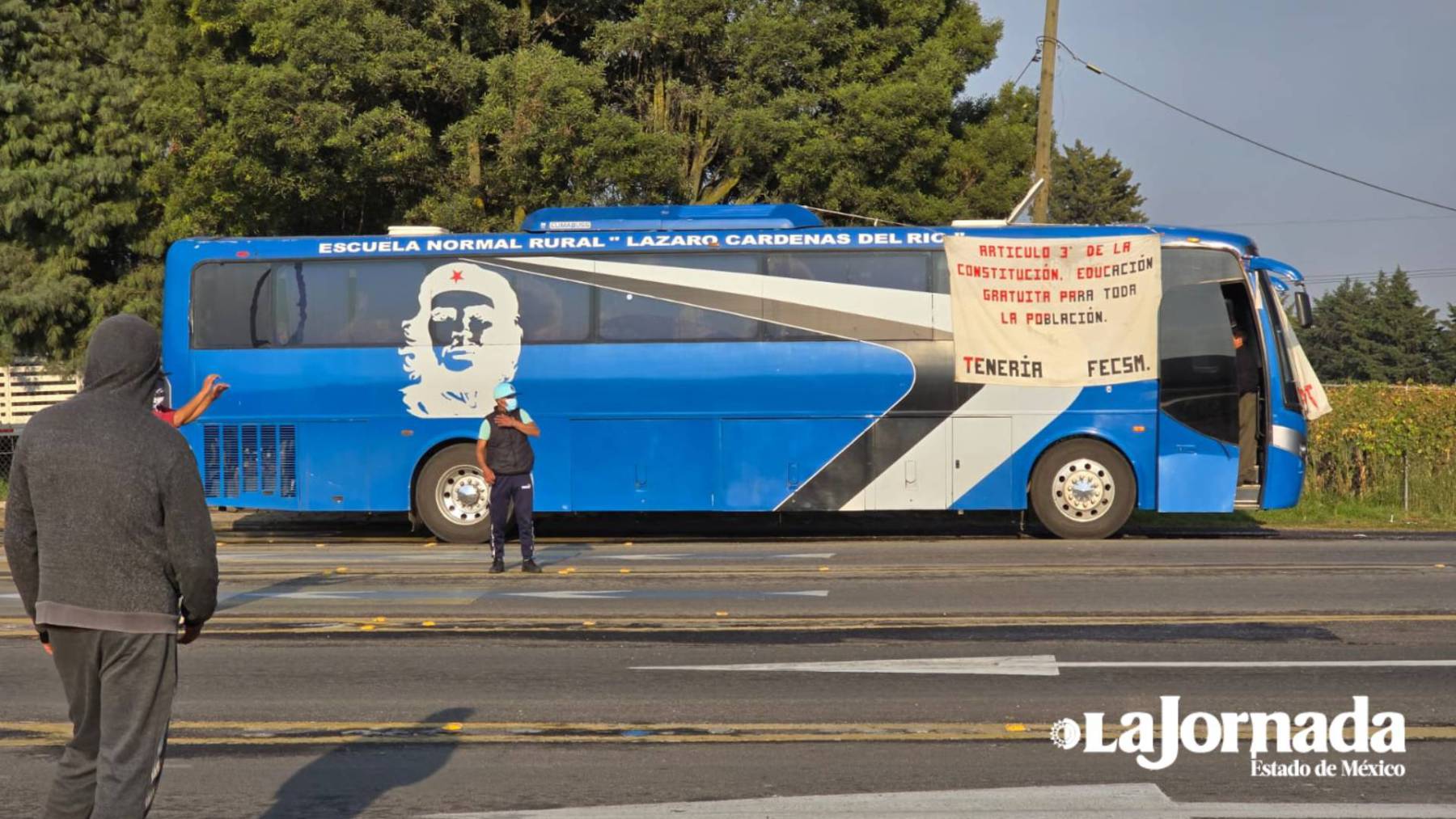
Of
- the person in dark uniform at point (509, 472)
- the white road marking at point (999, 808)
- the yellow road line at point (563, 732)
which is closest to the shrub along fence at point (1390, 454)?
the person in dark uniform at point (509, 472)

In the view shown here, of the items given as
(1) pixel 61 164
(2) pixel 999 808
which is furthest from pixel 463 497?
(2) pixel 999 808

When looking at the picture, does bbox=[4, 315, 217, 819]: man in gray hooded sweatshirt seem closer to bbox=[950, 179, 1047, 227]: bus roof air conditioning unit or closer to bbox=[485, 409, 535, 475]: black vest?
bbox=[485, 409, 535, 475]: black vest

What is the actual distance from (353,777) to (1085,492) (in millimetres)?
12259

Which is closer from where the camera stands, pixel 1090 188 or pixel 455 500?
pixel 455 500

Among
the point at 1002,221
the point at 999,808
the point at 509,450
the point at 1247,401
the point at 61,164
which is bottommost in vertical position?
the point at 999,808

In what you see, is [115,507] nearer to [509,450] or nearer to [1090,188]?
[509,450]

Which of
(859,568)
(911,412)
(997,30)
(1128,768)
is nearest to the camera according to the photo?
(1128,768)

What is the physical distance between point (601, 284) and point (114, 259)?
14.5 m

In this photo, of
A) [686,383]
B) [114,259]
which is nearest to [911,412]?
[686,383]

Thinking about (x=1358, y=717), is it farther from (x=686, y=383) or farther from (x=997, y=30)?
(x=997, y=30)

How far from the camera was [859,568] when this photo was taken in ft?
47.5

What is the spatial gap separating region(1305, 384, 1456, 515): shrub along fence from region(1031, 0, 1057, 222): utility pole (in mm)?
5411

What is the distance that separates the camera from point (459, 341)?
1839cm

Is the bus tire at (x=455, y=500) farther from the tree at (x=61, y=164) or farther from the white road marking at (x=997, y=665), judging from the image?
the tree at (x=61, y=164)
